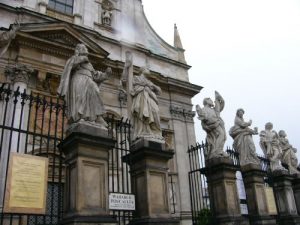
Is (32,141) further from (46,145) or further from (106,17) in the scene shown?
(106,17)

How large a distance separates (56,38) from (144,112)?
348 inches

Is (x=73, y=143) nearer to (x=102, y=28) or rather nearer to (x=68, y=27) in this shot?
(x=68, y=27)

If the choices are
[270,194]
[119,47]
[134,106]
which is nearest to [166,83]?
[119,47]

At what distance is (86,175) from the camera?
699cm

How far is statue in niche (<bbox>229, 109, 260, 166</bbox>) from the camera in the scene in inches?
480

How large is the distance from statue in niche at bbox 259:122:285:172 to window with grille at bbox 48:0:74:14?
38.0 feet

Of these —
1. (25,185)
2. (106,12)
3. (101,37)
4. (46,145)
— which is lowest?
(25,185)

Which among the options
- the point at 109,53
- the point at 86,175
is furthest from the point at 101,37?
the point at 86,175

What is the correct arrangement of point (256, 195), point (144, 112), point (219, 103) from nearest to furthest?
1. point (144, 112)
2. point (256, 195)
3. point (219, 103)

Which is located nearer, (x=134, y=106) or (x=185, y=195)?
(x=134, y=106)

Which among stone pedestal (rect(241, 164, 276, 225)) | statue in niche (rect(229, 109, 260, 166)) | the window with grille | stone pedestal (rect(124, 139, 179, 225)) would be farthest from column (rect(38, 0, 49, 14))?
stone pedestal (rect(241, 164, 276, 225))

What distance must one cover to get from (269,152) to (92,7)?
39.2 ft

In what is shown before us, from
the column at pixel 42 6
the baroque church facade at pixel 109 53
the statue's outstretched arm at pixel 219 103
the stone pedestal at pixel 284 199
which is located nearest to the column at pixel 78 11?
the baroque church facade at pixel 109 53

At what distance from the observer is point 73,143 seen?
23.5ft
